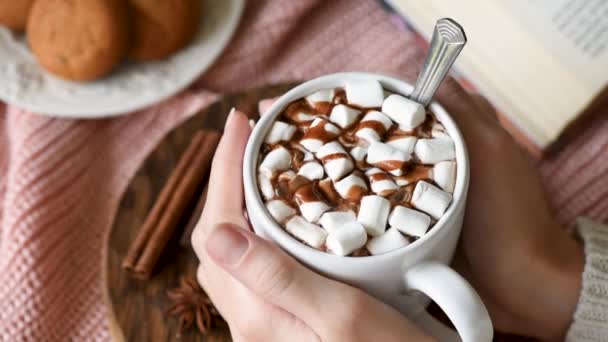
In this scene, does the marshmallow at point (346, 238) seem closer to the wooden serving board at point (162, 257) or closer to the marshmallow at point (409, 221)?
the marshmallow at point (409, 221)

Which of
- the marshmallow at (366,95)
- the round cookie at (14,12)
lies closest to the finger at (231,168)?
the marshmallow at (366,95)

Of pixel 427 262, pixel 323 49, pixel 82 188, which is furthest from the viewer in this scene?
pixel 323 49

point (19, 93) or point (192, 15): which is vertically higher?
point (192, 15)

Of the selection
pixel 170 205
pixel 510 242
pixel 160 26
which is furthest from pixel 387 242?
pixel 160 26

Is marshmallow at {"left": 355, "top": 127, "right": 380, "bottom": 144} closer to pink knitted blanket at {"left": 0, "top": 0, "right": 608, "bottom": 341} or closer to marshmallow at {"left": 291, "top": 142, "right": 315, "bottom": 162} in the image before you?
marshmallow at {"left": 291, "top": 142, "right": 315, "bottom": 162}

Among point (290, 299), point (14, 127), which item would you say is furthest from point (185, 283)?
point (14, 127)

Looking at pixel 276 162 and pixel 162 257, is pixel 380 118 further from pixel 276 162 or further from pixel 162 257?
pixel 162 257

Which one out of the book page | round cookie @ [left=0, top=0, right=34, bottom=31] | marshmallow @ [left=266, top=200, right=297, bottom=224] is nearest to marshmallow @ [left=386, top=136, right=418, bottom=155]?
marshmallow @ [left=266, top=200, right=297, bottom=224]

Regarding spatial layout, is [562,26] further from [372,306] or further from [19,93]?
[19,93]
